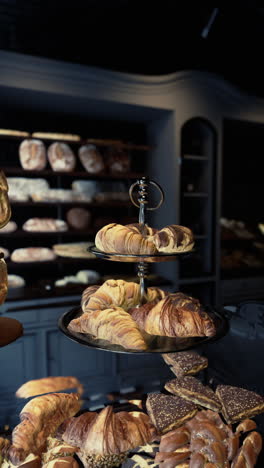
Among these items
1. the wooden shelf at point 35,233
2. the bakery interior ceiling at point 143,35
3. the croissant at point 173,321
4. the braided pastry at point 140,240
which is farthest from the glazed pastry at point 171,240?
the bakery interior ceiling at point 143,35

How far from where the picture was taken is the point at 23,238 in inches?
111

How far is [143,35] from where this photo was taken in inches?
116

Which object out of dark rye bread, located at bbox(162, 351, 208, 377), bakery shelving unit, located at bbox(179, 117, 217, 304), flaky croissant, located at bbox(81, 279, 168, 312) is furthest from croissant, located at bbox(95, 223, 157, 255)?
bakery shelving unit, located at bbox(179, 117, 217, 304)

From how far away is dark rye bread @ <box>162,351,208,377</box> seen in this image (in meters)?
1.00

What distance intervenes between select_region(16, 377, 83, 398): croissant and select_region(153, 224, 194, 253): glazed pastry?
43 cm

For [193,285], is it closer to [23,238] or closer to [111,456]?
[23,238]

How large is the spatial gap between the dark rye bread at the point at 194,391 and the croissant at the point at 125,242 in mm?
367

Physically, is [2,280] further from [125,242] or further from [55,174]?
[55,174]

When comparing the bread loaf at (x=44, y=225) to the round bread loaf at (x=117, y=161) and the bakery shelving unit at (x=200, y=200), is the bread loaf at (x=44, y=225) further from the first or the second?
the bakery shelving unit at (x=200, y=200)

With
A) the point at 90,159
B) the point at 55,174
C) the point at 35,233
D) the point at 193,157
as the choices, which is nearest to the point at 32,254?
the point at 35,233

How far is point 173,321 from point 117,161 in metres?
2.12

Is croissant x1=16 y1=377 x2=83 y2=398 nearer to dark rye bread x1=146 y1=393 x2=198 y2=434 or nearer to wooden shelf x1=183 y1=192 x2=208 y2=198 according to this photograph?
dark rye bread x1=146 y1=393 x2=198 y2=434

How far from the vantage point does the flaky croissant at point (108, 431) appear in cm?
76

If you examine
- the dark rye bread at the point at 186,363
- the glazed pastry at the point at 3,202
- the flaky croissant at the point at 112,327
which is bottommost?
the dark rye bread at the point at 186,363
